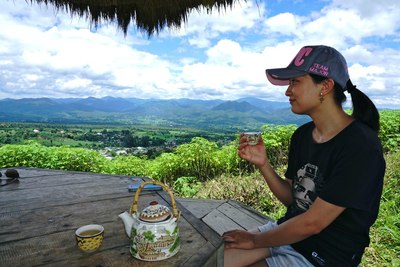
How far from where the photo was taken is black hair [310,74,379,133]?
5.11 feet

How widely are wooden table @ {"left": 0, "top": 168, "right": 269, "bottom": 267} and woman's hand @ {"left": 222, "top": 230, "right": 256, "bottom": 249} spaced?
Answer: 0.18 metres

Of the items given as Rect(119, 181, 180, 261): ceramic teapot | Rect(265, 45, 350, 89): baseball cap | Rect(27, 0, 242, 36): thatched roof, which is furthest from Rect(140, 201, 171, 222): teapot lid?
Rect(27, 0, 242, 36): thatched roof

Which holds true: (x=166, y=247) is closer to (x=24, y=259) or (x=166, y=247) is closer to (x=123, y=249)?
(x=123, y=249)

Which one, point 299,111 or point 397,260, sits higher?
point 299,111

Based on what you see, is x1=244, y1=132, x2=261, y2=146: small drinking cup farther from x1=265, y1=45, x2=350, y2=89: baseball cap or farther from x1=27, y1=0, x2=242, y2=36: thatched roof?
x1=27, y1=0, x2=242, y2=36: thatched roof

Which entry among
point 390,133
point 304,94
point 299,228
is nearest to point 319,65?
point 304,94

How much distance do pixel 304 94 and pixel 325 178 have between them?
17.0 inches

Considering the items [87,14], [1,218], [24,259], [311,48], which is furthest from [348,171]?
[87,14]

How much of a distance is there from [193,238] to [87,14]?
2.51 meters

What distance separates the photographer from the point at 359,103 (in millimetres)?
1610

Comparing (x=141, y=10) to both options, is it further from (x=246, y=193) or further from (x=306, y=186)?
(x=246, y=193)

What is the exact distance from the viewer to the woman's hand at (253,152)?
6.26 feet

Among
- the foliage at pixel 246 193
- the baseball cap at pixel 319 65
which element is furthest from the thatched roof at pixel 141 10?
the foliage at pixel 246 193

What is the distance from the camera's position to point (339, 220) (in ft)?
4.73
